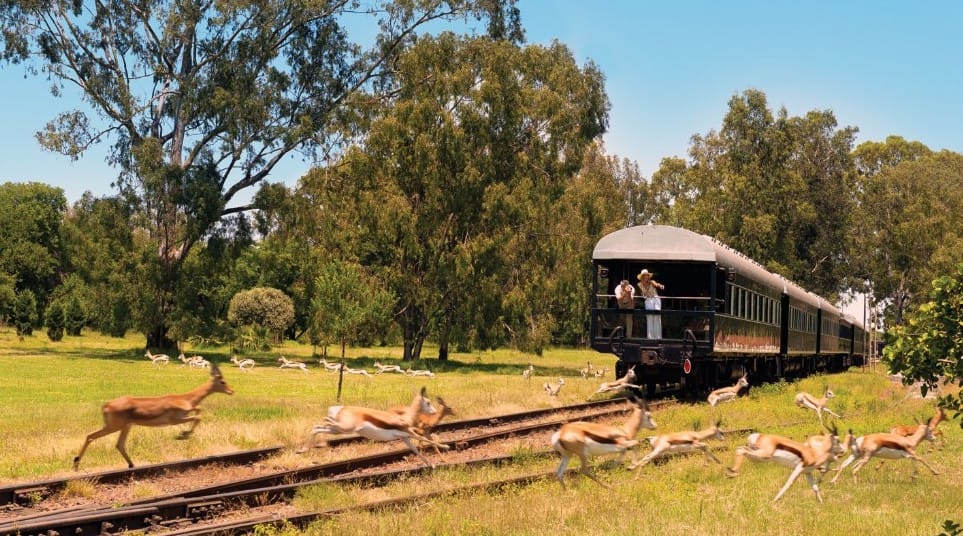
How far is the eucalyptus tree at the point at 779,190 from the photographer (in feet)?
205

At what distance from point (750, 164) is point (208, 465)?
182 ft

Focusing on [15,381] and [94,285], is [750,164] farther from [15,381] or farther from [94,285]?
[15,381]

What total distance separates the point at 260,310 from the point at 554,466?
47310 mm

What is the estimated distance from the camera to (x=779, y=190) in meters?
63.2

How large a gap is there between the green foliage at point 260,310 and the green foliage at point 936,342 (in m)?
49.7

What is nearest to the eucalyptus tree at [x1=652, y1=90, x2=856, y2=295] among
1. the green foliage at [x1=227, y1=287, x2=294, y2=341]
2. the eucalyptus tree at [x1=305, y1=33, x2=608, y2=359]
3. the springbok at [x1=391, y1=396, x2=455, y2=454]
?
the eucalyptus tree at [x1=305, y1=33, x2=608, y2=359]

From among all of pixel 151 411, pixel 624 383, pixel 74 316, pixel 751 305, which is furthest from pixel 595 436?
pixel 74 316

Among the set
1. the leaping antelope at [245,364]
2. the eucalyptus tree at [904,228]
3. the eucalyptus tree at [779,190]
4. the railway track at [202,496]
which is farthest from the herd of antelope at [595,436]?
the eucalyptus tree at [904,228]

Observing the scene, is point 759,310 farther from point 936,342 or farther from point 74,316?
point 74,316

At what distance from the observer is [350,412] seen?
9516 mm

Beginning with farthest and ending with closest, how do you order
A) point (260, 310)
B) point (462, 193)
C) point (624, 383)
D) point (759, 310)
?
point (260, 310), point (462, 193), point (759, 310), point (624, 383)

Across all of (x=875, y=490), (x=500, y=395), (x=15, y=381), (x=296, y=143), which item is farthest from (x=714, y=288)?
(x=296, y=143)

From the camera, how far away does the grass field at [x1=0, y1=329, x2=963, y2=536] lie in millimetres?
8914

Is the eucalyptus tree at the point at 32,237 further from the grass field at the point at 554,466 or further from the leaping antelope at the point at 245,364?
the grass field at the point at 554,466
